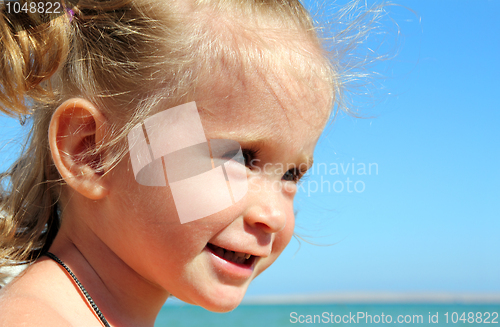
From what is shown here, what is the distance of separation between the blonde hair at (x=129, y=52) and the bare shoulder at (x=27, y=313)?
16.2 inches

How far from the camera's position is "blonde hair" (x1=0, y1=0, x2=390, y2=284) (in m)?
1.27

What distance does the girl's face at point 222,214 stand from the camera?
3.96 feet

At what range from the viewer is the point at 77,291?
1258mm

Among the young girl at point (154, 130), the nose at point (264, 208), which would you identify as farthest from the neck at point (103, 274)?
the nose at point (264, 208)

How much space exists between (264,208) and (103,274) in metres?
0.57

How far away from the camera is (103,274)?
133cm

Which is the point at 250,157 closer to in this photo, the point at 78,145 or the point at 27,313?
the point at 78,145

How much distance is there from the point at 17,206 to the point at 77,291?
49 cm

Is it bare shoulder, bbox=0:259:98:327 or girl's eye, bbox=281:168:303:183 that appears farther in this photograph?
girl's eye, bbox=281:168:303:183

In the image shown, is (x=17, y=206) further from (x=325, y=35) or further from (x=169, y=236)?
(x=325, y=35)

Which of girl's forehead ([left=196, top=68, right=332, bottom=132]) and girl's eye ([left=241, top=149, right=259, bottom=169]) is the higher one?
girl's forehead ([left=196, top=68, right=332, bottom=132])

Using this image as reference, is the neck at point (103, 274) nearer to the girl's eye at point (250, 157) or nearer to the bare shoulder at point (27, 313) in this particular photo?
the bare shoulder at point (27, 313)

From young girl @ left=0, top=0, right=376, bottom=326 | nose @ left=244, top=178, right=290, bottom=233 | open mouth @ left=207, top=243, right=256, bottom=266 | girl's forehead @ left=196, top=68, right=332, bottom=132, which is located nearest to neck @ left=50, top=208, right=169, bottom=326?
young girl @ left=0, top=0, right=376, bottom=326

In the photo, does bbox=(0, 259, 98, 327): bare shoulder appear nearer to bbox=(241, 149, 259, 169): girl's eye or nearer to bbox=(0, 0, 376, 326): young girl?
bbox=(0, 0, 376, 326): young girl
